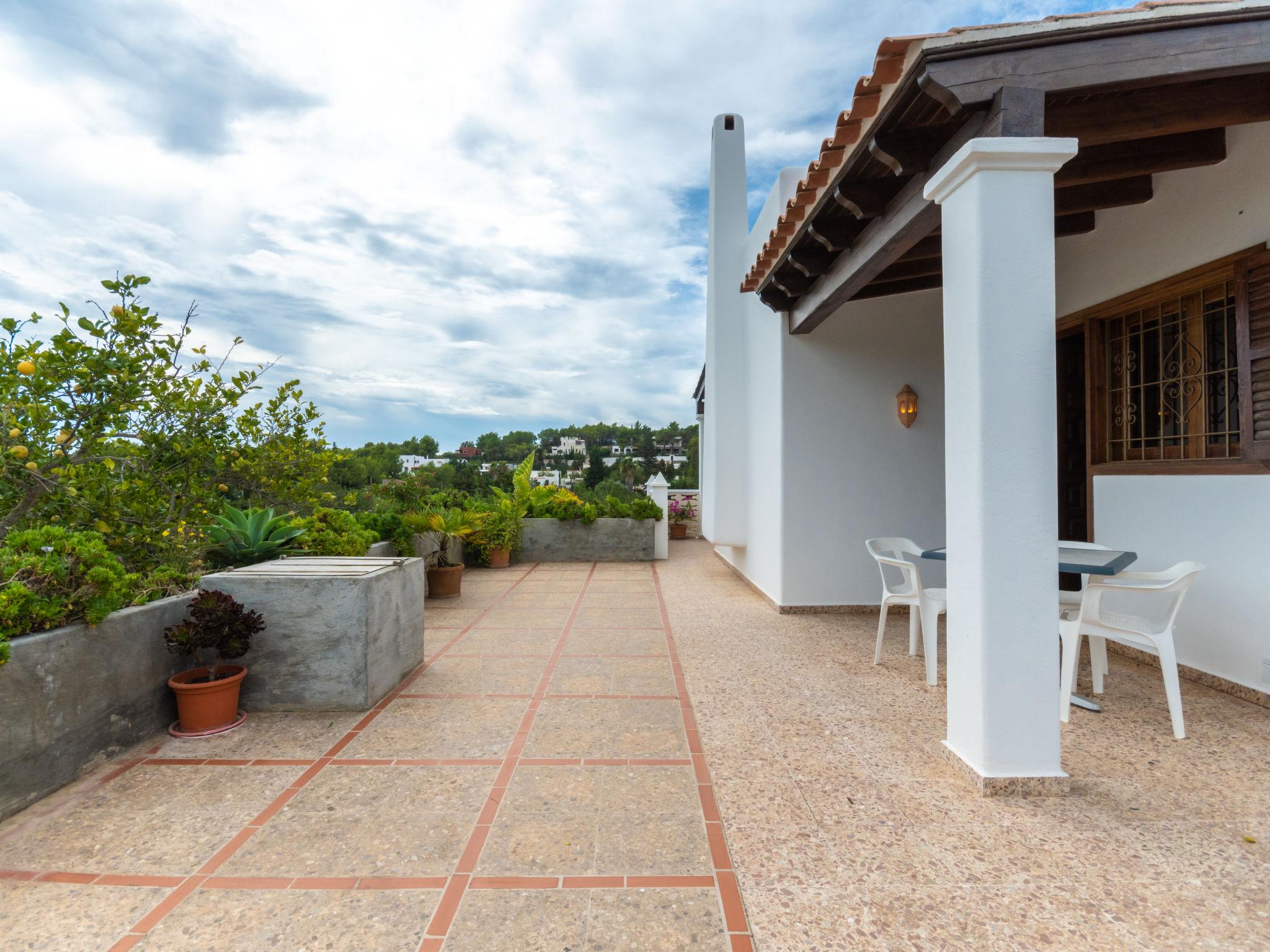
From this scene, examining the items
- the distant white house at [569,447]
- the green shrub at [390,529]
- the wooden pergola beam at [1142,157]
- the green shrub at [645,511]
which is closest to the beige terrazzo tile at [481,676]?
the green shrub at [390,529]

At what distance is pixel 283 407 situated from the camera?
17.6ft

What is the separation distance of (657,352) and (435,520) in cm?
1601

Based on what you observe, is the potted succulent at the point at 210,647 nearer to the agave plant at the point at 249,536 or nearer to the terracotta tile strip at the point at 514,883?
the agave plant at the point at 249,536

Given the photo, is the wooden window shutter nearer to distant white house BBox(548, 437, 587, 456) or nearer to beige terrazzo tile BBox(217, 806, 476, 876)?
beige terrazzo tile BBox(217, 806, 476, 876)

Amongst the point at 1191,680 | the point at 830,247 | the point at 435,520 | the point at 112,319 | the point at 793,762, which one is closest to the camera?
the point at 793,762

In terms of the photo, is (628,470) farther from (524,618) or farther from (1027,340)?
(1027,340)

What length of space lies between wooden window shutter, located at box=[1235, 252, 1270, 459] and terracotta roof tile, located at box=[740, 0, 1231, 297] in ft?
6.27

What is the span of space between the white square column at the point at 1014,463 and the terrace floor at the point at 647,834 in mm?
343

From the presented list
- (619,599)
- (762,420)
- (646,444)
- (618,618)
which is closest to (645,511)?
(619,599)

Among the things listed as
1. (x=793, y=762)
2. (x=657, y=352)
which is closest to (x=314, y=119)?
(x=793, y=762)

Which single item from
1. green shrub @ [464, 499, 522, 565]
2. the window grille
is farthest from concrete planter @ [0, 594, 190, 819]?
the window grille

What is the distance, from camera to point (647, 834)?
2348 millimetres

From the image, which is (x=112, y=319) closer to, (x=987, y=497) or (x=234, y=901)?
(x=234, y=901)

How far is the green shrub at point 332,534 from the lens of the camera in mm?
5000
